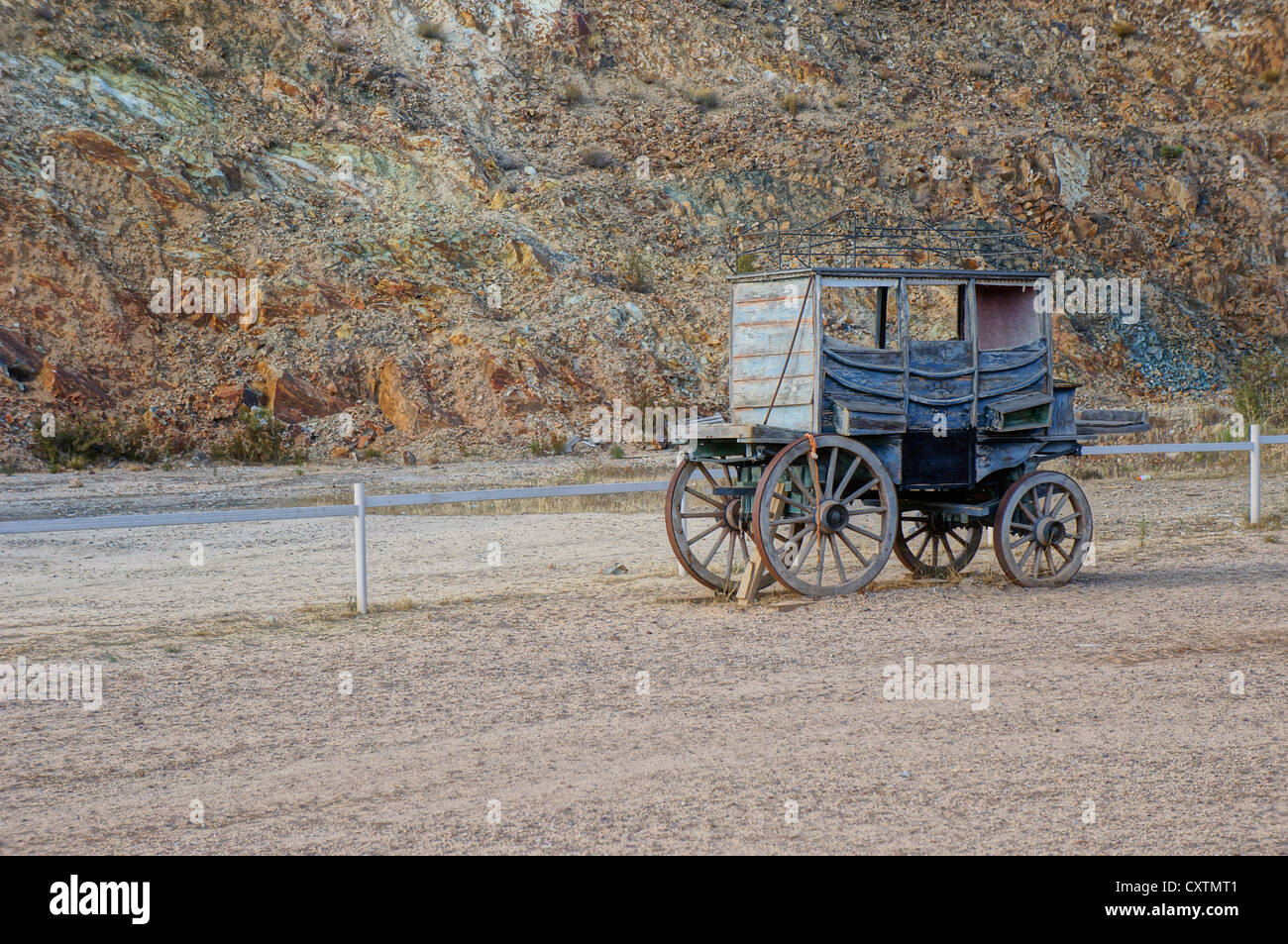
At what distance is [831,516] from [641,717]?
3.82 metres

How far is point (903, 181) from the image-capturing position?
123ft

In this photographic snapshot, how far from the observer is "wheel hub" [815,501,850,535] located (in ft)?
35.9

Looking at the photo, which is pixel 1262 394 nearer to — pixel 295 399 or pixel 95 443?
pixel 295 399

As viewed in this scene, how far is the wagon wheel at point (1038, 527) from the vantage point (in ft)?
38.0

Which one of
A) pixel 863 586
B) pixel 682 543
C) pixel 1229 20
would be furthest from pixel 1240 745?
pixel 1229 20

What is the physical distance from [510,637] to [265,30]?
28.2m

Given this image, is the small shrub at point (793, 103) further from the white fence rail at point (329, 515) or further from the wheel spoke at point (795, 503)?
the wheel spoke at point (795, 503)

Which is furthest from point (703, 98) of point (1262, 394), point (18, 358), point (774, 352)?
point (774, 352)

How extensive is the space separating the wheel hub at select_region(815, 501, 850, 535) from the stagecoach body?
11 millimetres

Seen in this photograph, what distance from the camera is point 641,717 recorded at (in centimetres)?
762

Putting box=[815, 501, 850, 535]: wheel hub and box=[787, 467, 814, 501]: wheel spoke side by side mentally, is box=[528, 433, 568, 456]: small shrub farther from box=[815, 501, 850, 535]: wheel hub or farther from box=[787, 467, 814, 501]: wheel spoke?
box=[815, 501, 850, 535]: wheel hub

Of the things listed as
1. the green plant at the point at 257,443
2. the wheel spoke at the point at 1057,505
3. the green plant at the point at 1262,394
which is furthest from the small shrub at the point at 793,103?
the wheel spoke at the point at 1057,505

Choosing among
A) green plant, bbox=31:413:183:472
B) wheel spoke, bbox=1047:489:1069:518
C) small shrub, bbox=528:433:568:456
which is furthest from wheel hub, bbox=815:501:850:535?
green plant, bbox=31:413:183:472

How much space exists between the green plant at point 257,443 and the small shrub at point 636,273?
376 inches
